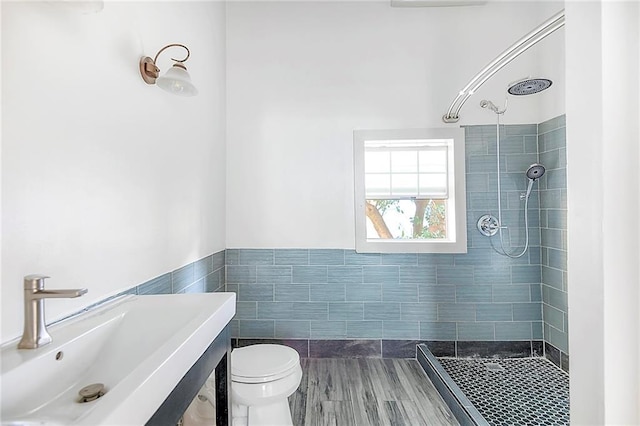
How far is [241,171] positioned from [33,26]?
1.75 metres

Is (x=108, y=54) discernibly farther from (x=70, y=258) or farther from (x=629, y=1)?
(x=629, y=1)

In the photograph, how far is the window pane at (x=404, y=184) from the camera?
2.73 meters

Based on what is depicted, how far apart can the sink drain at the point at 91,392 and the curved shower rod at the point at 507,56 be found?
1989 millimetres

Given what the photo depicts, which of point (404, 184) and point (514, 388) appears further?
point (404, 184)

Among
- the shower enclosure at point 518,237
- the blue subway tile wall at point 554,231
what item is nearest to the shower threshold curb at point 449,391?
the shower enclosure at point 518,237

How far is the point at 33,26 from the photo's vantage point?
939mm

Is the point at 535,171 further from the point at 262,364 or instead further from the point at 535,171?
the point at 262,364

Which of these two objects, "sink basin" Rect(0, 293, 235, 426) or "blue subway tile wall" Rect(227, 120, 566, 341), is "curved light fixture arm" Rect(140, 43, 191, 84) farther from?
"blue subway tile wall" Rect(227, 120, 566, 341)

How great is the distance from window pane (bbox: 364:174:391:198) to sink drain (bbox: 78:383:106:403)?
216cm

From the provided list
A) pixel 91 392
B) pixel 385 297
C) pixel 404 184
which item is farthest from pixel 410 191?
pixel 91 392

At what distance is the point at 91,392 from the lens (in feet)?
2.74

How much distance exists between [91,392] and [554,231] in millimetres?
2736

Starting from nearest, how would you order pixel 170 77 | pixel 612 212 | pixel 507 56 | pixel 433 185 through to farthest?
pixel 612 212 → pixel 170 77 → pixel 507 56 → pixel 433 185

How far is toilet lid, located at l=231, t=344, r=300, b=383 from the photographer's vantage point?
160 cm
